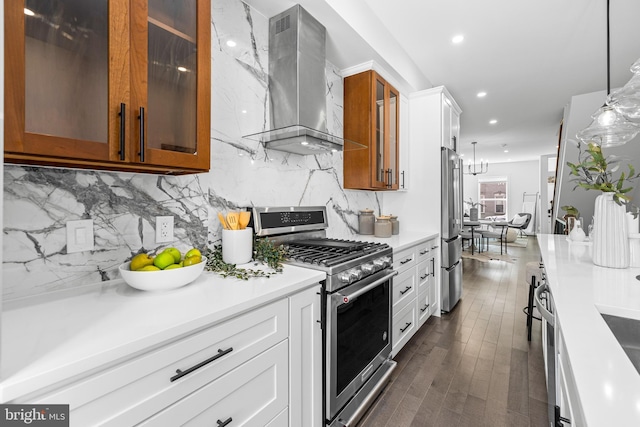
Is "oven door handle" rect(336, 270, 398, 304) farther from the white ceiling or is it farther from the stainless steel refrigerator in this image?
the white ceiling

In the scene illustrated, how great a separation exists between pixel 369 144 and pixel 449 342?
75.7 inches

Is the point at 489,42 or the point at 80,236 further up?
the point at 489,42

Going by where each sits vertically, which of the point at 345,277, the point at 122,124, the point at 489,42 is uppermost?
the point at 489,42

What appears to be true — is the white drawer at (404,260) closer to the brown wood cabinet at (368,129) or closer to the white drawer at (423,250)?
the white drawer at (423,250)

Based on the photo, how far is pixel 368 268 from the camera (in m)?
1.73

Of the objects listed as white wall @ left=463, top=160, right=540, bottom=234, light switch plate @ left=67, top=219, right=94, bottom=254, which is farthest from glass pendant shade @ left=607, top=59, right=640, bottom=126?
white wall @ left=463, top=160, right=540, bottom=234

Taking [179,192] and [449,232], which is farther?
[449,232]

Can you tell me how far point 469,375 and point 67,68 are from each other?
2.79 meters

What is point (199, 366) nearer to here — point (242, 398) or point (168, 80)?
point (242, 398)

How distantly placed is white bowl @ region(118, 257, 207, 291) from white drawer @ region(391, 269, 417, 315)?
147cm

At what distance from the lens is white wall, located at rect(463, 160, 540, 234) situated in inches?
411

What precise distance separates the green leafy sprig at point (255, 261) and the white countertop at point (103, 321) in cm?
8

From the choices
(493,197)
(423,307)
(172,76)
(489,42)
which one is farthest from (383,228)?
(493,197)

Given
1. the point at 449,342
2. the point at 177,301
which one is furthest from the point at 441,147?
the point at 177,301
